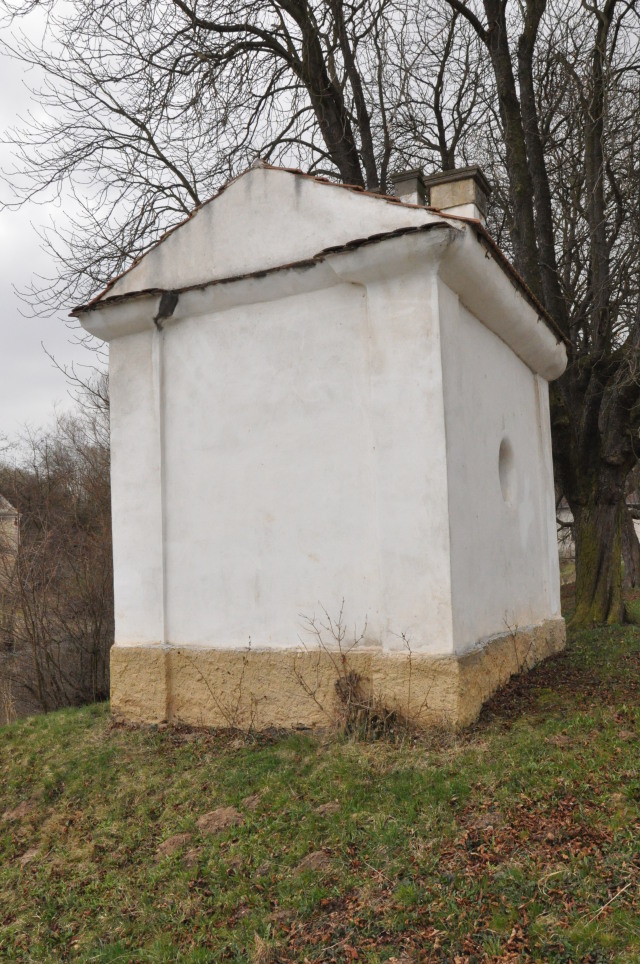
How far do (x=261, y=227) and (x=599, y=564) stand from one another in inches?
290

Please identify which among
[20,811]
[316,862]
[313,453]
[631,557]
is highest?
[313,453]

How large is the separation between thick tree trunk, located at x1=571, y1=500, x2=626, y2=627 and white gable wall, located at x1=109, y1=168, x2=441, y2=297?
6.92 m

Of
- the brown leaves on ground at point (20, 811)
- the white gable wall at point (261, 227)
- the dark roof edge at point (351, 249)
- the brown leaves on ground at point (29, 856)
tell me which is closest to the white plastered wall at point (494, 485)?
the dark roof edge at point (351, 249)

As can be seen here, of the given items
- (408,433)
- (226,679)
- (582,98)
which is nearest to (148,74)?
(582,98)

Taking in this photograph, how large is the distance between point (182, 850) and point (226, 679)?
189 cm

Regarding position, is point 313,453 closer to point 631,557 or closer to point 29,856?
point 29,856

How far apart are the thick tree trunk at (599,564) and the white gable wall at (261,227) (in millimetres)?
6916

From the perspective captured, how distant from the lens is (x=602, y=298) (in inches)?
436

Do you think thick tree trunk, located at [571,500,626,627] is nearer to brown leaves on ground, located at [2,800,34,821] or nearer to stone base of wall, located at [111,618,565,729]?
stone base of wall, located at [111,618,565,729]

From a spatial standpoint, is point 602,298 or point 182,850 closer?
point 182,850

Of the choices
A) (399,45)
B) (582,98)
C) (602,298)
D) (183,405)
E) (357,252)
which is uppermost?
(399,45)

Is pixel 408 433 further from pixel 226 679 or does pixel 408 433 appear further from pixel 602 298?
pixel 602 298

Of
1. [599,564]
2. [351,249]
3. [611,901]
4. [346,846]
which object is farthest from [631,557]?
[611,901]

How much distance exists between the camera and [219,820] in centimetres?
517
